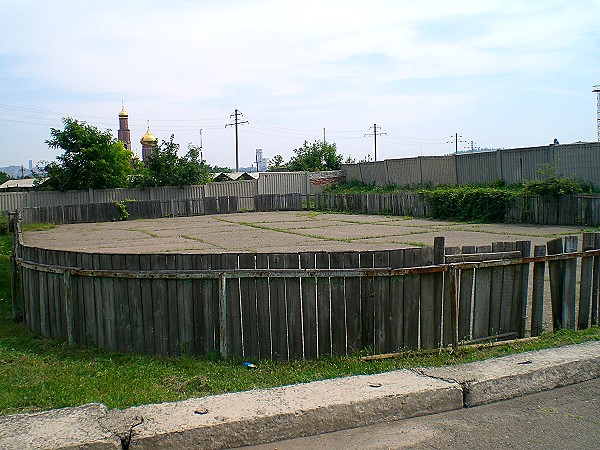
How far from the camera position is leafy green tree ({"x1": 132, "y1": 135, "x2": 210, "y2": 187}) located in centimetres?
4384

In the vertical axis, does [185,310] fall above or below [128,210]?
above

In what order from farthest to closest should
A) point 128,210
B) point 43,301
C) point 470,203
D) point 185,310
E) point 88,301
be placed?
point 128,210 → point 470,203 → point 43,301 → point 88,301 → point 185,310

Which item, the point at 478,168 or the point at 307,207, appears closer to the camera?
the point at 478,168

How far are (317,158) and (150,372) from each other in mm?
52658

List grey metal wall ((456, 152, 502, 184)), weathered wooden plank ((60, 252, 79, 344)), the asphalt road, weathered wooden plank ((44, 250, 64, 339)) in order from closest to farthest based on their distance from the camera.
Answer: the asphalt road < weathered wooden plank ((60, 252, 79, 344)) < weathered wooden plank ((44, 250, 64, 339)) < grey metal wall ((456, 152, 502, 184))

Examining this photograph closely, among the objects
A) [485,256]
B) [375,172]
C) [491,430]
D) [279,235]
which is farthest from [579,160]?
[491,430]

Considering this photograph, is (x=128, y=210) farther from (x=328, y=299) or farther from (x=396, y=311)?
(x=396, y=311)

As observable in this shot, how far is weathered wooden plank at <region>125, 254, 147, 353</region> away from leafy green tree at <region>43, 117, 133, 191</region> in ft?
118

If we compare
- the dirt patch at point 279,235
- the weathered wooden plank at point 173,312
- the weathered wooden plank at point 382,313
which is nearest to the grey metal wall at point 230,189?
the dirt patch at point 279,235

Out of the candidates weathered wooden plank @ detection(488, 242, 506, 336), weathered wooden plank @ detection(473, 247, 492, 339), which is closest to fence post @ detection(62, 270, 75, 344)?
weathered wooden plank @ detection(473, 247, 492, 339)

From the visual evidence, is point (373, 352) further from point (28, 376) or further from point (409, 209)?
point (409, 209)

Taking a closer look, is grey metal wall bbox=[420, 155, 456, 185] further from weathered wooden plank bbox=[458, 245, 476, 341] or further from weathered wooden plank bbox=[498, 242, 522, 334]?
weathered wooden plank bbox=[458, 245, 476, 341]

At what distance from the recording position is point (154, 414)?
15.6 ft

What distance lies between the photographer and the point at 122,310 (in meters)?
7.63
